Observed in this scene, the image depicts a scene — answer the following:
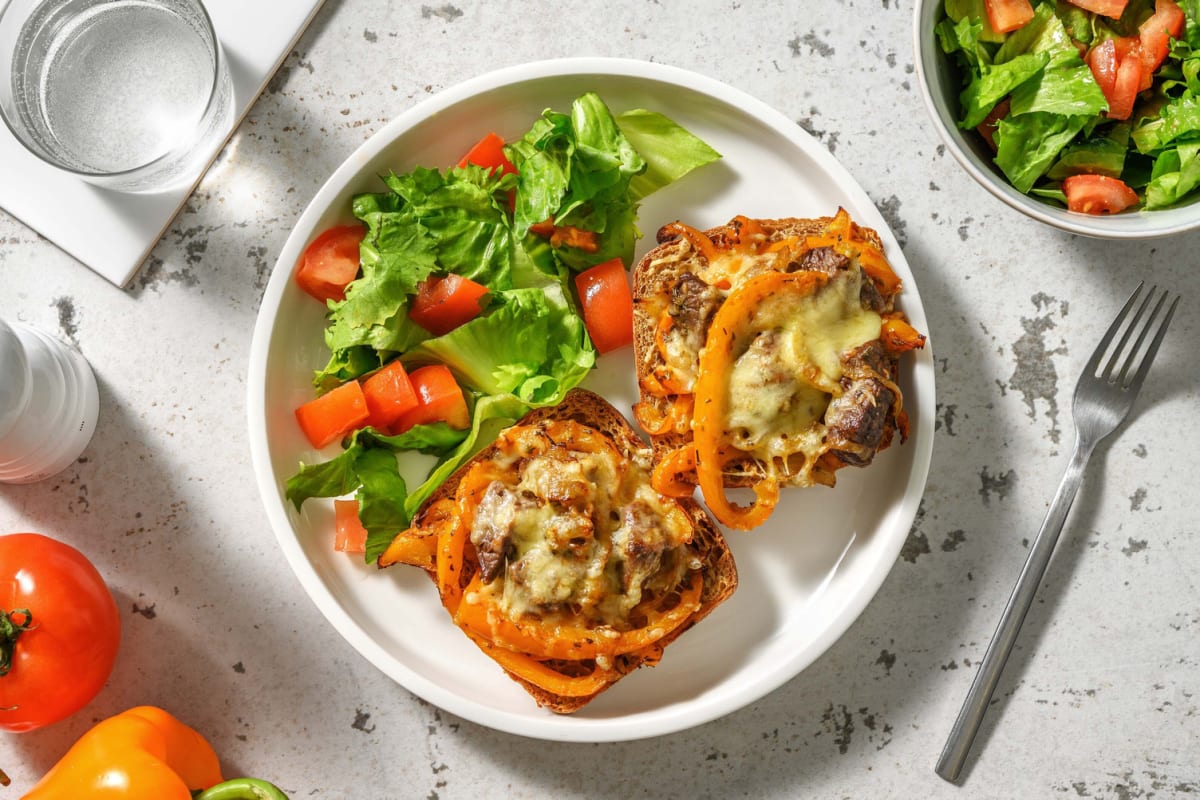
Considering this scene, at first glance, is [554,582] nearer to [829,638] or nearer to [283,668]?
[829,638]

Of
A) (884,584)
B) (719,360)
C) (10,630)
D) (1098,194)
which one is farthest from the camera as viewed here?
(884,584)

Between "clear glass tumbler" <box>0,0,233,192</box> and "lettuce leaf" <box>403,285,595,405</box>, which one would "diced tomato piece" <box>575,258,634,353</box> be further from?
"clear glass tumbler" <box>0,0,233,192</box>

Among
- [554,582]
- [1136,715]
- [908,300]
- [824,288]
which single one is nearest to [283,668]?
[554,582]

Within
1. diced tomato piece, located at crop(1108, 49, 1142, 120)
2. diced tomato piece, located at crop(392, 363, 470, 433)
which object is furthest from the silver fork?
diced tomato piece, located at crop(392, 363, 470, 433)

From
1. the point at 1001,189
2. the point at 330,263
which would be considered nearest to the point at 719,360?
the point at 1001,189

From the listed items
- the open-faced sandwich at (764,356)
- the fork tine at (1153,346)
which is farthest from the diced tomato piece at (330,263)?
the fork tine at (1153,346)

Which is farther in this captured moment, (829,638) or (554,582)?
(829,638)

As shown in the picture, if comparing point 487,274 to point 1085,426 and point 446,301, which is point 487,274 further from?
point 1085,426
